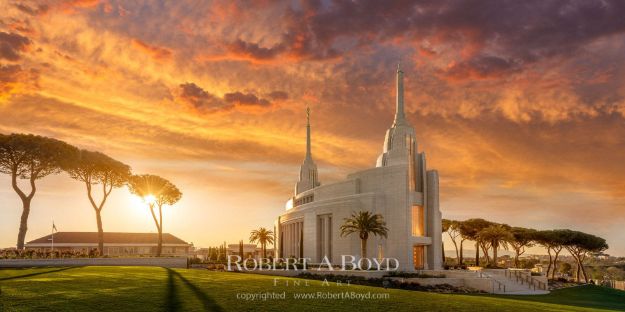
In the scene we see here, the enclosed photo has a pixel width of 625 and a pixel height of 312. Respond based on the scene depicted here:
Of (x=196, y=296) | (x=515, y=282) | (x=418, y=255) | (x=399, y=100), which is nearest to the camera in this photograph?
(x=196, y=296)

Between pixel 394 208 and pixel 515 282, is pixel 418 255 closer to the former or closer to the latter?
pixel 394 208

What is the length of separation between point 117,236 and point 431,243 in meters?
83.0

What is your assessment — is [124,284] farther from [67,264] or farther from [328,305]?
[67,264]

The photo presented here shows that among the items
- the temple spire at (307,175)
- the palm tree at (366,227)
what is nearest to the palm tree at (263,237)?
the temple spire at (307,175)

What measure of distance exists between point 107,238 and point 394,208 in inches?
3158

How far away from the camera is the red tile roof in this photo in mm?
117938

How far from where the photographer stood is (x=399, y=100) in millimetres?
71188

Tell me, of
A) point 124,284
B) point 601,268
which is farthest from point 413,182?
point 601,268

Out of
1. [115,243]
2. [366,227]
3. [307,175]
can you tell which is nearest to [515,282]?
[366,227]

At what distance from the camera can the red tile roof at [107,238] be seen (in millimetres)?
117938

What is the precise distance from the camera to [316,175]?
106 m

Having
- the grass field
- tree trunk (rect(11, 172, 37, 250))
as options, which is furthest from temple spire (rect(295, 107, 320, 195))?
the grass field

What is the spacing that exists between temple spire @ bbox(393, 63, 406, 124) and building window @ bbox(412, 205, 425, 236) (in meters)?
11.3

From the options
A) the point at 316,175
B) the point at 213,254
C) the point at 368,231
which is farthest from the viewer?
the point at 316,175
